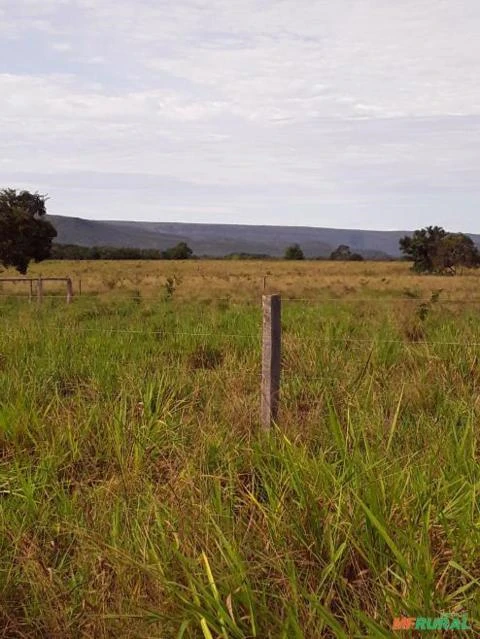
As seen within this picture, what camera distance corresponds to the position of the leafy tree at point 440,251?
58406 millimetres

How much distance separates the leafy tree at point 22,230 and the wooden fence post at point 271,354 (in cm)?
3880

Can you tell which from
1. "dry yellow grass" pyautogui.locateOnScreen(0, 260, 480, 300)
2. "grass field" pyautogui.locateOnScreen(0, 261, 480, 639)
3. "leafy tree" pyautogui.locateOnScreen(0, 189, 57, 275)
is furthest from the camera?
"leafy tree" pyautogui.locateOnScreen(0, 189, 57, 275)

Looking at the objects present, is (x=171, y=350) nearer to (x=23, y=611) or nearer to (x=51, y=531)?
(x=51, y=531)

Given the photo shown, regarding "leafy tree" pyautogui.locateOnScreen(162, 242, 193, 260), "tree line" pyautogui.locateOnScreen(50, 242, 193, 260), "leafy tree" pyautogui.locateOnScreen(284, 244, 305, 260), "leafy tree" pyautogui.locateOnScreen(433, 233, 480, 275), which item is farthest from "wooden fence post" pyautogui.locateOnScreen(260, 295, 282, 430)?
"leafy tree" pyautogui.locateOnScreen(162, 242, 193, 260)

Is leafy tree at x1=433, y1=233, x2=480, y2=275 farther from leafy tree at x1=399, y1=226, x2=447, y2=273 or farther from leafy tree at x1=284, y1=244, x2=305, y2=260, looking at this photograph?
leafy tree at x1=284, y1=244, x2=305, y2=260

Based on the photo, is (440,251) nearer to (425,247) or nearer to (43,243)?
(425,247)

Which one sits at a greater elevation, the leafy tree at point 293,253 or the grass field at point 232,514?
the leafy tree at point 293,253

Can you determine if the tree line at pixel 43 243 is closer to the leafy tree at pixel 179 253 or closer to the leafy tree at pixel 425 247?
the leafy tree at pixel 425 247

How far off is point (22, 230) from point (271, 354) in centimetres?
3946

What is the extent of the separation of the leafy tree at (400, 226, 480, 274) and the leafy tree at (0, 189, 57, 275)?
103ft

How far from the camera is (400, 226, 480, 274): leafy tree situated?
2299 inches

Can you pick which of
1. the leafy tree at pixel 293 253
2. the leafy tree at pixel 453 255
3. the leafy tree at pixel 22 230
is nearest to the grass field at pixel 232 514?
the leafy tree at pixel 22 230

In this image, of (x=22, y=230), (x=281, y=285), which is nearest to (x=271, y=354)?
(x=281, y=285)

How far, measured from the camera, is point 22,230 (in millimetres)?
41938
